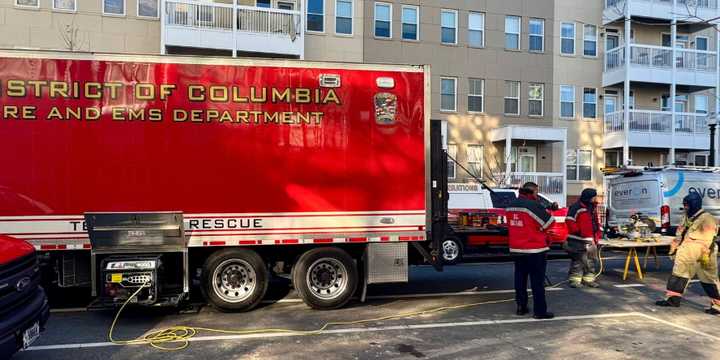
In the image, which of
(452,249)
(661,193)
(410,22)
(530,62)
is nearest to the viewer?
(452,249)

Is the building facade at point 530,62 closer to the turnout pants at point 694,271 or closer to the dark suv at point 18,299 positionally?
the turnout pants at point 694,271

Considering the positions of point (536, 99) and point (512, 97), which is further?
point (536, 99)

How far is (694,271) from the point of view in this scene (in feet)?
25.5

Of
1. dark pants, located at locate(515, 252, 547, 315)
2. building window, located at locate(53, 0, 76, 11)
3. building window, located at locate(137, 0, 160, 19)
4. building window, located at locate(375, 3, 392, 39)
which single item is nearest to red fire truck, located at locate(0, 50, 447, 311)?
dark pants, located at locate(515, 252, 547, 315)

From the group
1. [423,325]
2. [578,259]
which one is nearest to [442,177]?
[423,325]

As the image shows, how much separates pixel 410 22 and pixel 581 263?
656 inches

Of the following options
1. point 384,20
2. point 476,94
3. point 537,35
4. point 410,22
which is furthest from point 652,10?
Answer: point 384,20

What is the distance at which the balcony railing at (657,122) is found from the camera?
25.4 metres

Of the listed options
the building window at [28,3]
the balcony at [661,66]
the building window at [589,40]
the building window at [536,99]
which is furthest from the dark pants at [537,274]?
the building window at [589,40]

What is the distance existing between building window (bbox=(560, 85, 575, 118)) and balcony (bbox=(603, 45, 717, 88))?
1.84m

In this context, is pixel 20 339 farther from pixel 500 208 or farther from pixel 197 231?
pixel 500 208

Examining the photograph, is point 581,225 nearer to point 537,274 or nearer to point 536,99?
point 537,274

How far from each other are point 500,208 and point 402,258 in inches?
251

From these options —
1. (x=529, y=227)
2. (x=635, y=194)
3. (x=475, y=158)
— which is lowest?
(x=529, y=227)
